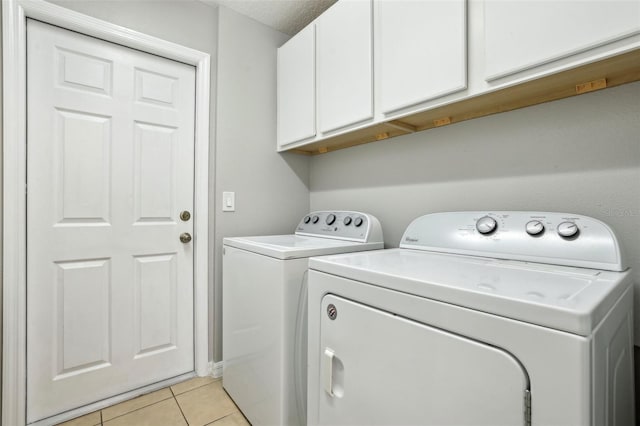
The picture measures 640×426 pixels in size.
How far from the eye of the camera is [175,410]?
5.16 ft

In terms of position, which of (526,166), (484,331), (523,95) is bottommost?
(484,331)

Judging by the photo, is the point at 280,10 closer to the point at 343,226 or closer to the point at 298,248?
the point at 343,226

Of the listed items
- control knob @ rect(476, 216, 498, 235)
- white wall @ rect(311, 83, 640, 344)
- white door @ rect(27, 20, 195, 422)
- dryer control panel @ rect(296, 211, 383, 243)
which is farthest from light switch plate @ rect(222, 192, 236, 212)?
control knob @ rect(476, 216, 498, 235)

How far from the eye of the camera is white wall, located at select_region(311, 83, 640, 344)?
1.02m

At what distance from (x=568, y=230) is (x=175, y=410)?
1957 mm

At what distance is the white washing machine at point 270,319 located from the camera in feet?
4.03

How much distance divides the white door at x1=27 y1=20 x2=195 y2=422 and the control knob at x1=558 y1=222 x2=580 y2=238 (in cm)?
187

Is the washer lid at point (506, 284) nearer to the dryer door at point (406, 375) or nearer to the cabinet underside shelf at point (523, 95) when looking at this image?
the dryer door at point (406, 375)

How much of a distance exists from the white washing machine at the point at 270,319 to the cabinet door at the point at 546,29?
92cm

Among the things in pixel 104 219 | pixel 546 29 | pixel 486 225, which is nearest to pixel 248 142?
pixel 104 219

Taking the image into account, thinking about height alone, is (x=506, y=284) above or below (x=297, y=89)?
below

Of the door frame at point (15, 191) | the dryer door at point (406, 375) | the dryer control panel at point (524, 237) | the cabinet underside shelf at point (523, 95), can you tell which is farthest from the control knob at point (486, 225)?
the door frame at point (15, 191)

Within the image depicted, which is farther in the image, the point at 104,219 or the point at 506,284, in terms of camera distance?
the point at 104,219

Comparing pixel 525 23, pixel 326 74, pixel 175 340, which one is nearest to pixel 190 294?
pixel 175 340
